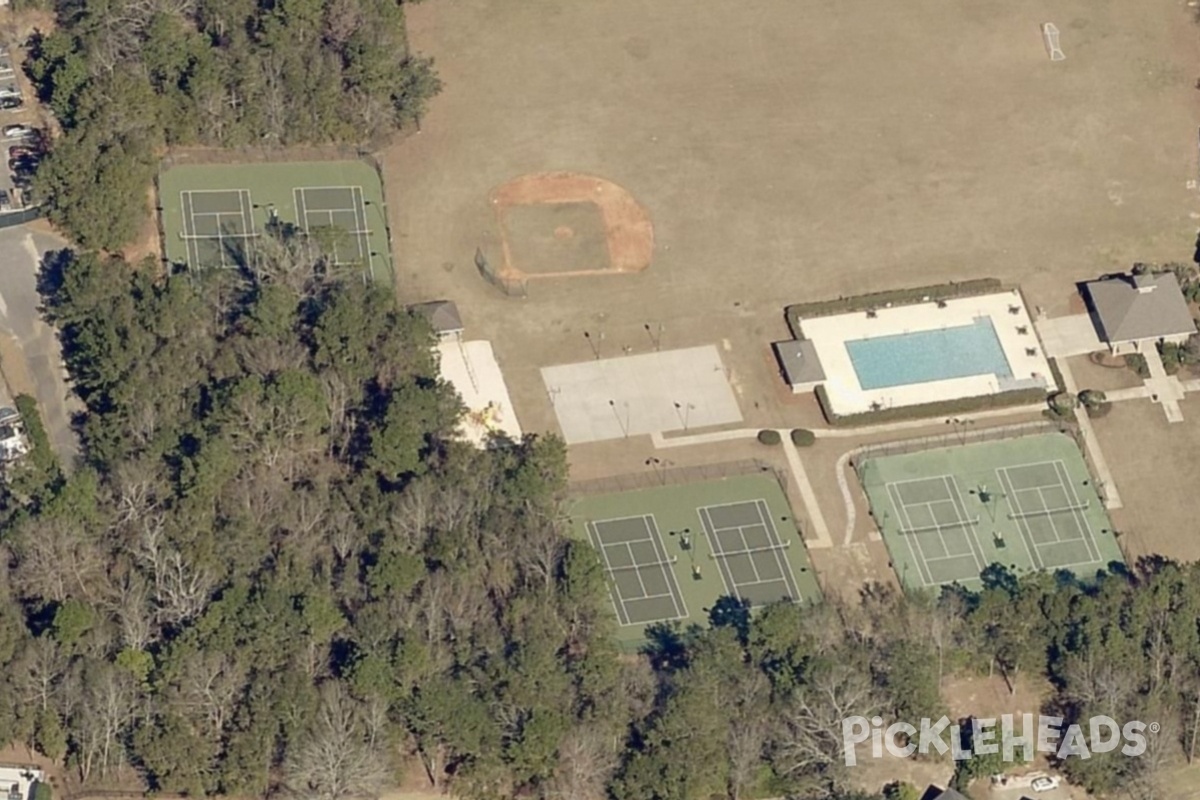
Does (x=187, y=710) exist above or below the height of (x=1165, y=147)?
below

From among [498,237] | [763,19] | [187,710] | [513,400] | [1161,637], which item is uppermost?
[763,19]

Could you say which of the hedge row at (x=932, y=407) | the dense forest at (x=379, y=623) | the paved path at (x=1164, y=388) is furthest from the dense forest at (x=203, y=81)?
the paved path at (x=1164, y=388)

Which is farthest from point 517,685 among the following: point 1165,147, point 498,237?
point 1165,147

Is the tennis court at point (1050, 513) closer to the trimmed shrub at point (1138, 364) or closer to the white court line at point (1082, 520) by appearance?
the white court line at point (1082, 520)

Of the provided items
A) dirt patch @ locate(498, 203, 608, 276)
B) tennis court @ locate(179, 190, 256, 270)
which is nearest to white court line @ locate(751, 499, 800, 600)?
dirt patch @ locate(498, 203, 608, 276)

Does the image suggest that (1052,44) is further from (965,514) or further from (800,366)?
(965,514)

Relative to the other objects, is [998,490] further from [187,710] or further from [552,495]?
[187,710]

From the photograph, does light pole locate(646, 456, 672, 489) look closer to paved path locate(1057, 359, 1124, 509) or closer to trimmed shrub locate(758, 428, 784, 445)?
trimmed shrub locate(758, 428, 784, 445)
